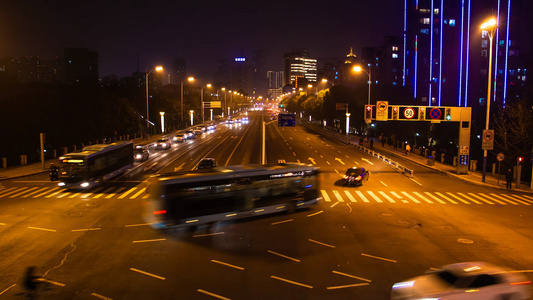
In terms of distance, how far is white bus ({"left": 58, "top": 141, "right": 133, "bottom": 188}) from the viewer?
A: 92.0 feet

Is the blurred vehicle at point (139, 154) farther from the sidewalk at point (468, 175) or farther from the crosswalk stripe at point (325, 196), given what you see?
the sidewalk at point (468, 175)

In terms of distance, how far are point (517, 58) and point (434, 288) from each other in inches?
4411

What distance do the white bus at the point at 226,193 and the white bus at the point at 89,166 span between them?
1296 centimetres

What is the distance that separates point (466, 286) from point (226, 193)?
1076 cm

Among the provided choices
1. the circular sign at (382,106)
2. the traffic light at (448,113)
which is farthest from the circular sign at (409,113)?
the traffic light at (448,113)

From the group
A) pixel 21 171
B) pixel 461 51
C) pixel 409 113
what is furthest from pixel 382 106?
pixel 461 51

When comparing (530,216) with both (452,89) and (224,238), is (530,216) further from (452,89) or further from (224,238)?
(452,89)

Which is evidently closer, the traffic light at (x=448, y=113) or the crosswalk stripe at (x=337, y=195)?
the crosswalk stripe at (x=337, y=195)

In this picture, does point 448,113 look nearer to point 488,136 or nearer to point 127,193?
point 488,136

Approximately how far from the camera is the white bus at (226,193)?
55.6 ft

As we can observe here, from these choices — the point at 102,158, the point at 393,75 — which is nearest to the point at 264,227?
the point at 102,158

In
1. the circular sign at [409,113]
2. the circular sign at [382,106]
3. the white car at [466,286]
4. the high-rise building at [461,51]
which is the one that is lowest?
the white car at [466,286]

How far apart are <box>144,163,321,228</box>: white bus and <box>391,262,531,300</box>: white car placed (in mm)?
9374

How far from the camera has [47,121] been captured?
57219 millimetres
